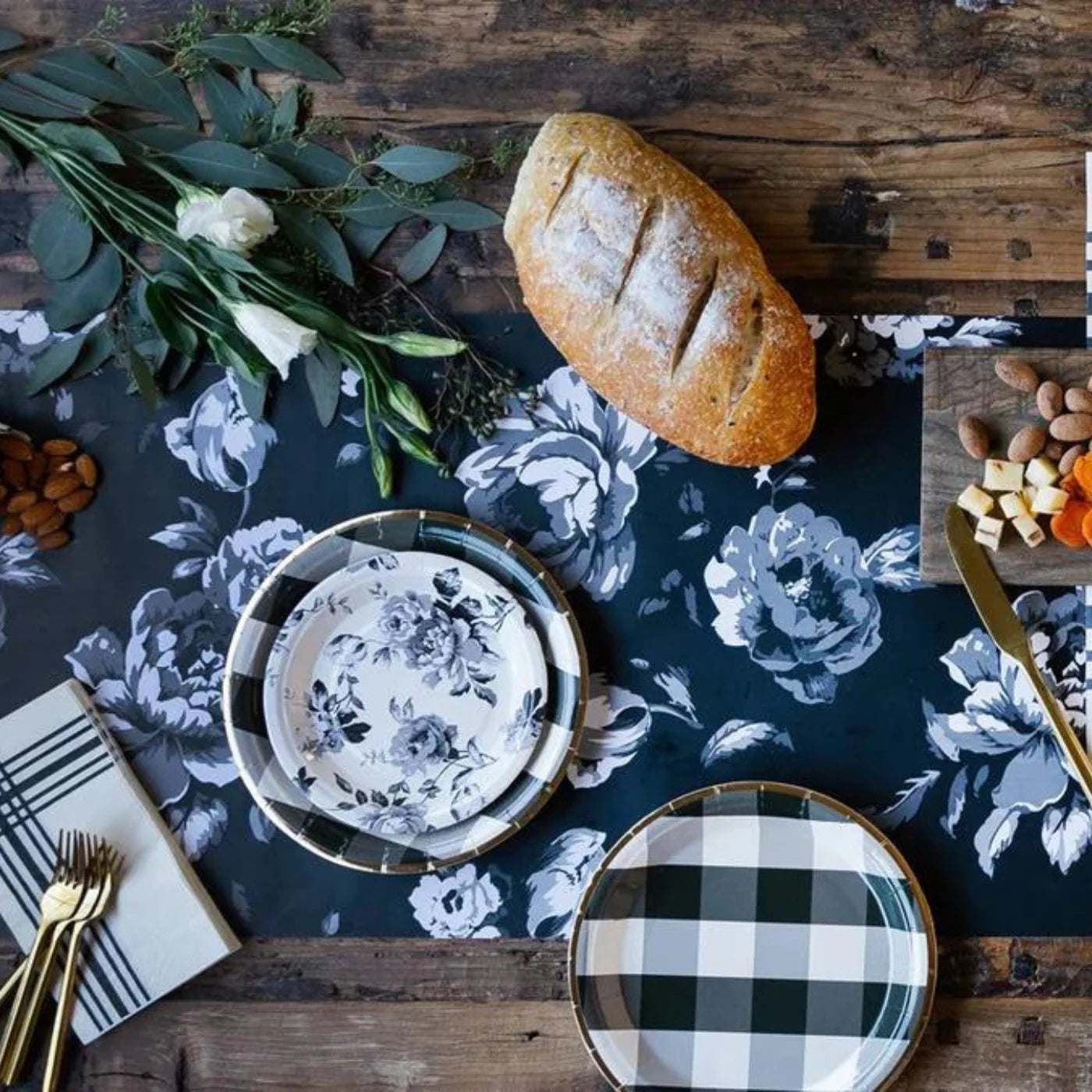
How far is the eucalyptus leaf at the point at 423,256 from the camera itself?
1.26 metres

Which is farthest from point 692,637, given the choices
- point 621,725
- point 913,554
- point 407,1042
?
point 407,1042

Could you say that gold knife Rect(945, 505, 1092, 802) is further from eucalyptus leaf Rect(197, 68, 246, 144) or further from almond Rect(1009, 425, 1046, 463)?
eucalyptus leaf Rect(197, 68, 246, 144)

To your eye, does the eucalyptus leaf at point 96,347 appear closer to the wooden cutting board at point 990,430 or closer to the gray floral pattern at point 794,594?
the gray floral pattern at point 794,594

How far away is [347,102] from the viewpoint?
129 cm

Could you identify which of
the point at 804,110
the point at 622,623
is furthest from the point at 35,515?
the point at 804,110

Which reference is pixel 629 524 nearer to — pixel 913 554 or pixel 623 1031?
pixel 913 554

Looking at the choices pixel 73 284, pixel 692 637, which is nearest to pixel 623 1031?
pixel 692 637

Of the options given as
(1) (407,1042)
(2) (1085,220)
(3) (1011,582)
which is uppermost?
(2) (1085,220)

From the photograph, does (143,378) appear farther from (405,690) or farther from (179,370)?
(405,690)

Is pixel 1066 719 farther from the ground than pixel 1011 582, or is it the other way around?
pixel 1011 582

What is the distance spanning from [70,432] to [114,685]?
272 millimetres

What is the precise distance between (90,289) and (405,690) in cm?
53

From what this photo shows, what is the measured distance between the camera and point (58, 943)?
4.09 ft

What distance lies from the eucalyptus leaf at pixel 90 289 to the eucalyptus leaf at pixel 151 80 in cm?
16
